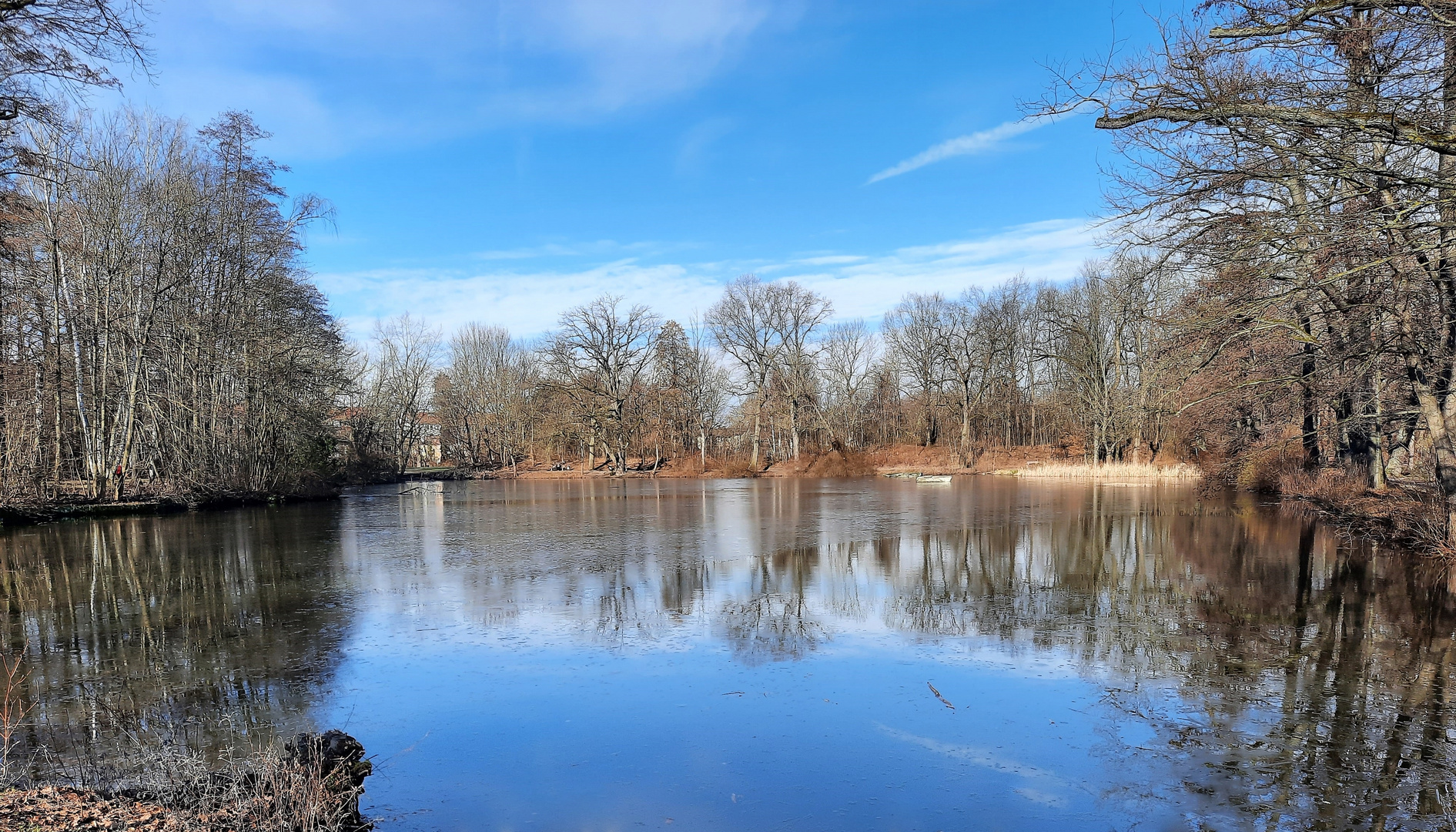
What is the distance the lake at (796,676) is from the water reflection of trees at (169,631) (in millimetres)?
51

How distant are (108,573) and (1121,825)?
47.4ft

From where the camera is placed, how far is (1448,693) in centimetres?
634

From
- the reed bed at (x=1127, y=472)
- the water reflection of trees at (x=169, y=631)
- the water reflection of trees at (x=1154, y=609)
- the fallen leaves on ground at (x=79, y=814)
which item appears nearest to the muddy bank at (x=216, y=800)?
the fallen leaves on ground at (x=79, y=814)

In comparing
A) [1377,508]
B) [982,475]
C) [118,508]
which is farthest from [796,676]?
[982,475]

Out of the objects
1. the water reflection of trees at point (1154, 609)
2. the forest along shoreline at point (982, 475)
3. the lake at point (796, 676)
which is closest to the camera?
the lake at point (796, 676)

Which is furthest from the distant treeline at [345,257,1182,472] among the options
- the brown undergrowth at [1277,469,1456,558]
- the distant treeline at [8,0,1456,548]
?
the brown undergrowth at [1277,469,1456,558]

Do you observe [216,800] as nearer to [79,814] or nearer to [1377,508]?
[79,814]

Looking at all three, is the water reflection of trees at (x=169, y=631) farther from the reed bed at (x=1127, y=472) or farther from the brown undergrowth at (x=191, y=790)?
the reed bed at (x=1127, y=472)

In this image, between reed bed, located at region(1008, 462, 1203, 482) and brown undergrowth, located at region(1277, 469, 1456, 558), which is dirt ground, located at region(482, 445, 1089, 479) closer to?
reed bed, located at region(1008, 462, 1203, 482)

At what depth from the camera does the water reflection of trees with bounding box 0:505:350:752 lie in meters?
6.23

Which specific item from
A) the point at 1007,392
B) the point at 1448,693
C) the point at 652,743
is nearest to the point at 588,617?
the point at 652,743

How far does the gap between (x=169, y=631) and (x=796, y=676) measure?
691 centimetres

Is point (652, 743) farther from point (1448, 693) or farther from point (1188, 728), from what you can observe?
point (1448, 693)

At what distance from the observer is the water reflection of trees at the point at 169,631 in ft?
20.5
